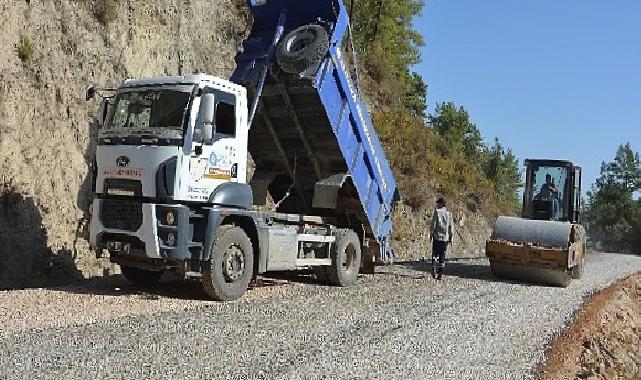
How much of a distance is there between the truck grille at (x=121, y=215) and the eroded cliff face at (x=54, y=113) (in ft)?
13.0

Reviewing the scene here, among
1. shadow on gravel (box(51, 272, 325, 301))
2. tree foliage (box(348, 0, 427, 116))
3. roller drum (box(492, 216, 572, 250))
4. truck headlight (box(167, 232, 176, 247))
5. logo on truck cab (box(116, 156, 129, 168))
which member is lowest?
shadow on gravel (box(51, 272, 325, 301))

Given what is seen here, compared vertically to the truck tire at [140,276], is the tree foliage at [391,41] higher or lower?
higher

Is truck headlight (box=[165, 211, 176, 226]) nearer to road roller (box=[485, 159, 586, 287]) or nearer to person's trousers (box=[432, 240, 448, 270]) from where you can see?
person's trousers (box=[432, 240, 448, 270])

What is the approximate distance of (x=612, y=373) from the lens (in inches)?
340

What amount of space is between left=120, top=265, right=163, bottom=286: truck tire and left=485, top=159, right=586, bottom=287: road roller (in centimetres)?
770

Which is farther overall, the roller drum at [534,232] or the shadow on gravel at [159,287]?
the roller drum at [534,232]

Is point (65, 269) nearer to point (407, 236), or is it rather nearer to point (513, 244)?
point (513, 244)

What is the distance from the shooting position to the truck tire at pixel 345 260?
11.5 meters

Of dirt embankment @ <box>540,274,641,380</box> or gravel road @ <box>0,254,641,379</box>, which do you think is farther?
dirt embankment @ <box>540,274,641,380</box>

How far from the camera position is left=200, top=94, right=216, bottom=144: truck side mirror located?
28.0 ft

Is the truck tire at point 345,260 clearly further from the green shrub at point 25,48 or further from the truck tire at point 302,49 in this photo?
the green shrub at point 25,48

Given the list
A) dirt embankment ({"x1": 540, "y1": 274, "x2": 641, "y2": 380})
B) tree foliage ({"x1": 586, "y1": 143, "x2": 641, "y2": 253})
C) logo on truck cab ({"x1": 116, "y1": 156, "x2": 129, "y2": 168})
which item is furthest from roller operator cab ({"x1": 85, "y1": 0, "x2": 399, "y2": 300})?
tree foliage ({"x1": 586, "y1": 143, "x2": 641, "y2": 253})

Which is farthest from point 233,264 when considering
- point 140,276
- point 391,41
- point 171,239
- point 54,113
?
point 391,41

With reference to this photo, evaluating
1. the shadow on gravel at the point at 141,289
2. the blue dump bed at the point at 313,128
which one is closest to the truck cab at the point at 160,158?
the shadow on gravel at the point at 141,289
